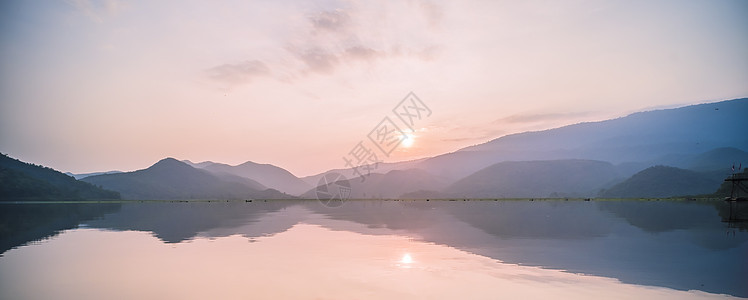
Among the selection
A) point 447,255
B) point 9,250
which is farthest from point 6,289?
point 447,255

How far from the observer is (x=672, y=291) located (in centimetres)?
1873

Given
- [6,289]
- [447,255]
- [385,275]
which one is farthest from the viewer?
[447,255]

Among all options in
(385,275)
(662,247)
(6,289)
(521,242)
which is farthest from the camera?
(521,242)

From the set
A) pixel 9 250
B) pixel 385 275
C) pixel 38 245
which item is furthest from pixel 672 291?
pixel 38 245

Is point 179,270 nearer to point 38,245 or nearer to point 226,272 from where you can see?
point 226,272

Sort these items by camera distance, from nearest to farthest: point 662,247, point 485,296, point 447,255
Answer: point 485,296 < point 447,255 < point 662,247

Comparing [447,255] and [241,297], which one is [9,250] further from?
[447,255]

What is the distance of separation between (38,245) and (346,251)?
2804 centimetres

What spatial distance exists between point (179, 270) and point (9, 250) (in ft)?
63.1

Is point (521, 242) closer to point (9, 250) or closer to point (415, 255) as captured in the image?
point (415, 255)

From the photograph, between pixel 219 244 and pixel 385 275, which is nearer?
pixel 385 275

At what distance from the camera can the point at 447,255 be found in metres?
30.4

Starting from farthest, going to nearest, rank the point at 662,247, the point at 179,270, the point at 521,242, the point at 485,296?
the point at 521,242
the point at 662,247
the point at 179,270
the point at 485,296

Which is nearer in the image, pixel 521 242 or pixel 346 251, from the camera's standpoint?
pixel 346 251
